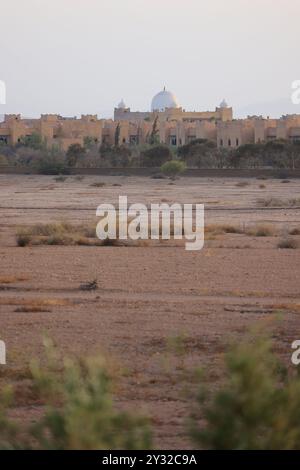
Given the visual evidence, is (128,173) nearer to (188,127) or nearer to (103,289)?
(188,127)

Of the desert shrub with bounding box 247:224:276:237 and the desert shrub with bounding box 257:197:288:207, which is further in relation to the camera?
the desert shrub with bounding box 257:197:288:207

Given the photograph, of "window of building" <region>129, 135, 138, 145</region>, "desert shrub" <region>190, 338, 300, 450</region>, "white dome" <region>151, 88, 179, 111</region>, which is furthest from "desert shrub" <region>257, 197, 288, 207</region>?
"white dome" <region>151, 88, 179, 111</region>

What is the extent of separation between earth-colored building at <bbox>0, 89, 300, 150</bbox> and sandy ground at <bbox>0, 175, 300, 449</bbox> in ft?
231

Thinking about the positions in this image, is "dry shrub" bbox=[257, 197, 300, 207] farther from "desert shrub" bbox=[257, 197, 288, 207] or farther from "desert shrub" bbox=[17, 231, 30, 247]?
"desert shrub" bbox=[17, 231, 30, 247]

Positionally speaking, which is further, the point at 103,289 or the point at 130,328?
the point at 103,289

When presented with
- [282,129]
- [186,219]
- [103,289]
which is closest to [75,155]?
[282,129]

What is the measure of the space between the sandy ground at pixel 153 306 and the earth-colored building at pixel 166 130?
231ft

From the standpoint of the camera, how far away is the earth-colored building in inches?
4161

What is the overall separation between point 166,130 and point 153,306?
10175cm

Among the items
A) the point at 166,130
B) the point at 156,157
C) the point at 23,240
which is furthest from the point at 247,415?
the point at 166,130

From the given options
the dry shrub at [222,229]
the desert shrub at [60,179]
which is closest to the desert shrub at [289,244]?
the dry shrub at [222,229]

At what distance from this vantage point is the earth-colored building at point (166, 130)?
10569cm

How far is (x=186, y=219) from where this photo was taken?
37.8 metres

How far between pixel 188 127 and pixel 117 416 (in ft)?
357
